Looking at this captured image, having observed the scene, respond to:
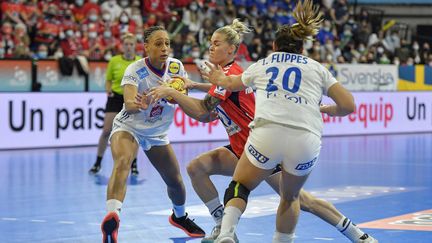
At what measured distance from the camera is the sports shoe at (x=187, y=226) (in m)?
9.45

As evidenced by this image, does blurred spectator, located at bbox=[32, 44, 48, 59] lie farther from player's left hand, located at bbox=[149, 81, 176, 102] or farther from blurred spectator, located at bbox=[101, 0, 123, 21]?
player's left hand, located at bbox=[149, 81, 176, 102]

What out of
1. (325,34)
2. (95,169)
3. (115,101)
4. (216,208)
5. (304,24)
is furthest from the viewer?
(325,34)

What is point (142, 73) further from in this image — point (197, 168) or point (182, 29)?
point (182, 29)

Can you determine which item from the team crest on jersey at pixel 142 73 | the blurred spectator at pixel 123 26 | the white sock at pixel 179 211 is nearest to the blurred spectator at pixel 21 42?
the blurred spectator at pixel 123 26

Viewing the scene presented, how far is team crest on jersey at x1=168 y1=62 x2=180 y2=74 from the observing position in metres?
9.16

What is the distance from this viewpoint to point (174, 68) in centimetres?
918

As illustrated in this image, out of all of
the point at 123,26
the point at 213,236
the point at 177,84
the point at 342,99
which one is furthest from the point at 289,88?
the point at 123,26

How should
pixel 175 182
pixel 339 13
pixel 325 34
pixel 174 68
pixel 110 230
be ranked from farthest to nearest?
pixel 339 13, pixel 325 34, pixel 175 182, pixel 174 68, pixel 110 230

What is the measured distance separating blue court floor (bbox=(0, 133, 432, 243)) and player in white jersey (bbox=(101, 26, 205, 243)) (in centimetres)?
71

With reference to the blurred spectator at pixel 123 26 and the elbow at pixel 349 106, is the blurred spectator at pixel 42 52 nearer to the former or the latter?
the blurred spectator at pixel 123 26

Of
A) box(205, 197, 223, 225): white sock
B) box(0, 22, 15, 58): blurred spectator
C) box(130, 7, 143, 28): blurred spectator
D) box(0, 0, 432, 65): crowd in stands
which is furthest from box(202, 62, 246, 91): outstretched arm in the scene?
box(130, 7, 143, 28): blurred spectator

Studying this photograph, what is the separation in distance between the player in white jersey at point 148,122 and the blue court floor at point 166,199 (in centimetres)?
71

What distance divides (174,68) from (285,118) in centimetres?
245

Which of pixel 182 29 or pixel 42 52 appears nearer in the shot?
pixel 42 52
